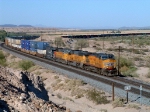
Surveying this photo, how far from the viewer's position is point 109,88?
29.9 m

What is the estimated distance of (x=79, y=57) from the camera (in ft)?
146

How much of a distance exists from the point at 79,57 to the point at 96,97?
18072mm

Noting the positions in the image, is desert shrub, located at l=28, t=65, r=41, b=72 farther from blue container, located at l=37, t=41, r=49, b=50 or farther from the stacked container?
the stacked container

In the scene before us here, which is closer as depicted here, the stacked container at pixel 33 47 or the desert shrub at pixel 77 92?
the desert shrub at pixel 77 92

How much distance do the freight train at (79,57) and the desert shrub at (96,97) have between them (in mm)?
9947

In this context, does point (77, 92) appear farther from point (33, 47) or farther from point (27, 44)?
point (27, 44)

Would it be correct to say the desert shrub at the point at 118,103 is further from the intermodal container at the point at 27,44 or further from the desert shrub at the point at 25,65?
the intermodal container at the point at 27,44

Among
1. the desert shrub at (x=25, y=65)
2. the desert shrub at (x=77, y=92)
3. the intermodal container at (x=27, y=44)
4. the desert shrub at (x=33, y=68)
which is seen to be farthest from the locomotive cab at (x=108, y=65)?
the intermodal container at (x=27, y=44)

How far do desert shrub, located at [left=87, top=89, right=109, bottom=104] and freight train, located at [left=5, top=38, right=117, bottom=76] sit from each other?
9947 mm

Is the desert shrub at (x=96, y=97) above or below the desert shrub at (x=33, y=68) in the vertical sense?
above

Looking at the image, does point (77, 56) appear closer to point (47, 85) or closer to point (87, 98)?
point (47, 85)

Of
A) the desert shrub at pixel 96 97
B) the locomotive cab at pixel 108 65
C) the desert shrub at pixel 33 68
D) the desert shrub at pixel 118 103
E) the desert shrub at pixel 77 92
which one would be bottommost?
the desert shrub at pixel 33 68

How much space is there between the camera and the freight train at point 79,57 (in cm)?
3847

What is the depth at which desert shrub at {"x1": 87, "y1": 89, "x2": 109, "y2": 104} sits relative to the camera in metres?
25.9
